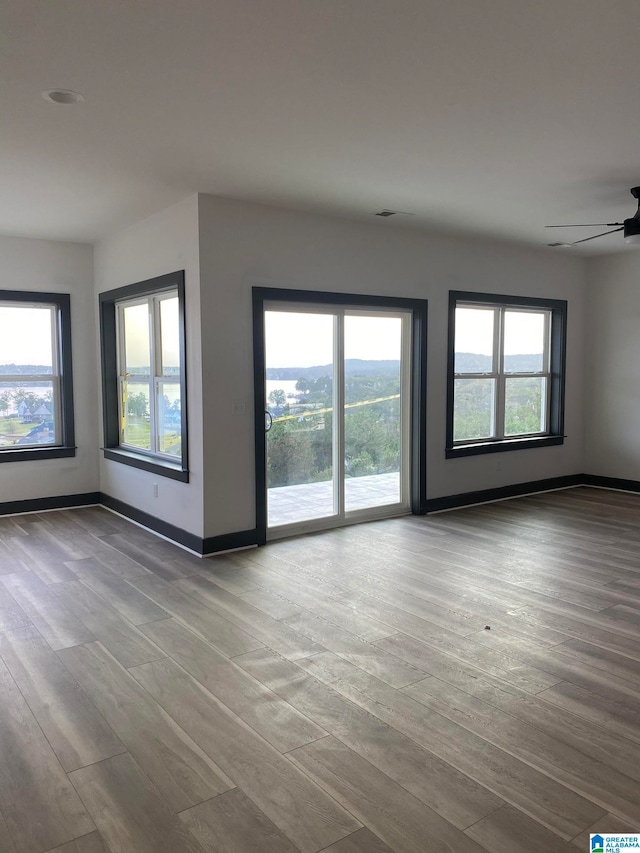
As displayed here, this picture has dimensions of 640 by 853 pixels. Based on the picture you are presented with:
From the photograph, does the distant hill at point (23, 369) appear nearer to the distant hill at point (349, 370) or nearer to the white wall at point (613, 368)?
the distant hill at point (349, 370)

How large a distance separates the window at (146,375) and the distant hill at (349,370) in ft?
2.72

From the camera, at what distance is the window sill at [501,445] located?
6.64m

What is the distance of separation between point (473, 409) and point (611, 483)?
219 centimetres

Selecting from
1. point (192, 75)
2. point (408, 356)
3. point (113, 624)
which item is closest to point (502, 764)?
point (113, 624)

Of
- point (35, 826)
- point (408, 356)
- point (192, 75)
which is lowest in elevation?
point (35, 826)

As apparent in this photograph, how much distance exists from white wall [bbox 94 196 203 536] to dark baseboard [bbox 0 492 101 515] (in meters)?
0.59

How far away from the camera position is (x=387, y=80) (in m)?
2.88

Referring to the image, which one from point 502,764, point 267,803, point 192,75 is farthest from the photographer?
point 192,75

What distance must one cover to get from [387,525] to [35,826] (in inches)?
165

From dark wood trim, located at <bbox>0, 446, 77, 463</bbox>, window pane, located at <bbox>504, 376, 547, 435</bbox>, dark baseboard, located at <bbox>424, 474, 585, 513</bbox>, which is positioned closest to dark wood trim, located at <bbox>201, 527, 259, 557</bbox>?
dark baseboard, located at <bbox>424, 474, 585, 513</bbox>

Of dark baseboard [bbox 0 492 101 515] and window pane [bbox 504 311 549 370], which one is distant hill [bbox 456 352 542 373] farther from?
dark baseboard [bbox 0 492 101 515]

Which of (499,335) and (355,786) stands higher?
(499,335)

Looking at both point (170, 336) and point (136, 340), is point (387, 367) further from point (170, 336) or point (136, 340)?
point (136, 340)

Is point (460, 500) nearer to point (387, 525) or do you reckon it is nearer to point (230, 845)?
point (387, 525)
